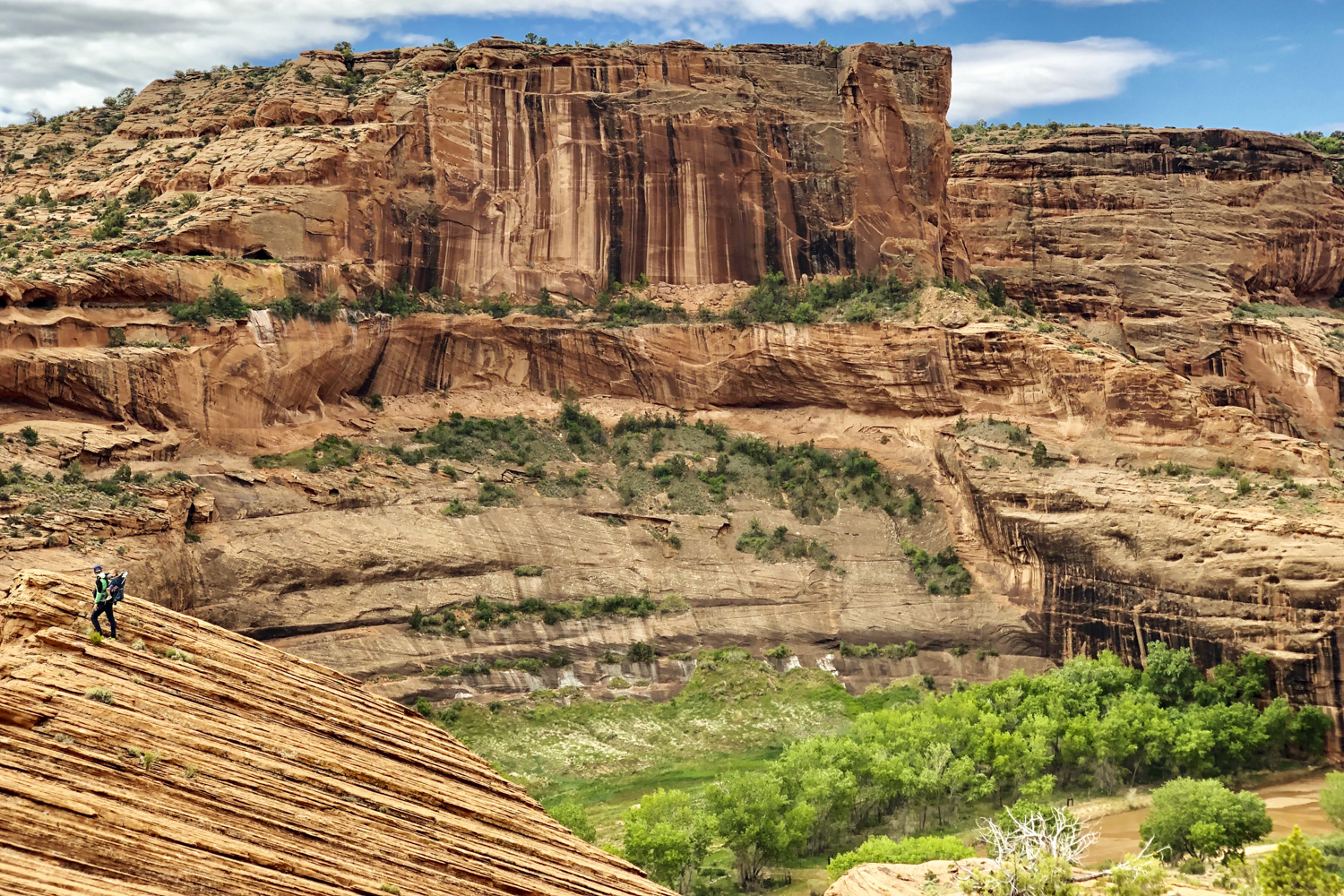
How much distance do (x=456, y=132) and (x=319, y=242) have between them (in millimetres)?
10141

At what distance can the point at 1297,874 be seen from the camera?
2947cm

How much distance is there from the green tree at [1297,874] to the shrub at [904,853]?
25.5 feet

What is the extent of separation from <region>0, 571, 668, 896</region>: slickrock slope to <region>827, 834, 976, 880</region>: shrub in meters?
16.2

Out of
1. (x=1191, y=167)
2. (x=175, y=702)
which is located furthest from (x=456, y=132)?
(x=175, y=702)

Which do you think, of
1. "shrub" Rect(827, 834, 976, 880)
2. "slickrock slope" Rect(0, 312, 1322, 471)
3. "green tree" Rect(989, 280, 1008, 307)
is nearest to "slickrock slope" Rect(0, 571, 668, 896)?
"shrub" Rect(827, 834, 976, 880)

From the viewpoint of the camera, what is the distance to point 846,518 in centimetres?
6925

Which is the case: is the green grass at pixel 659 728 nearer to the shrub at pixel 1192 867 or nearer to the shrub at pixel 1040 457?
the shrub at pixel 1040 457

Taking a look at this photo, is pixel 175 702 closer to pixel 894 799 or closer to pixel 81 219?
pixel 894 799

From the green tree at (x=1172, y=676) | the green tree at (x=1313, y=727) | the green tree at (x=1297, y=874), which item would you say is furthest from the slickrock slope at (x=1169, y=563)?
the green tree at (x=1297, y=874)

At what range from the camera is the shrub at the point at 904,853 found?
3600 cm

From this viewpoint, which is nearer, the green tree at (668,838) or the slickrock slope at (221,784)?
the slickrock slope at (221,784)

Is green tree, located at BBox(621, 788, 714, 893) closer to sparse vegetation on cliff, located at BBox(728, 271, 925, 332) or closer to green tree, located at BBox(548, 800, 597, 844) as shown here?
green tree, located at BBox(548, 800, 597, 844)

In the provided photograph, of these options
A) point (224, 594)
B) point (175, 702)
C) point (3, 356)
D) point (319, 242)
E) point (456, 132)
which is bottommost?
point (224, 594)

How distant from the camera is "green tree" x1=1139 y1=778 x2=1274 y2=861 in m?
41.5
